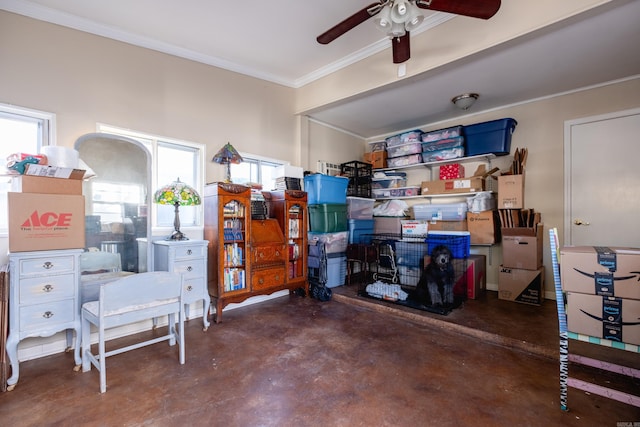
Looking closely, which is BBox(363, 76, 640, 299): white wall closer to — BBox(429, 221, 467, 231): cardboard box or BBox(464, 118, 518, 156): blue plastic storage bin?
BBox(464, 118, 518, 156): blue plastic storage bin

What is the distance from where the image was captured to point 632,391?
181 cm

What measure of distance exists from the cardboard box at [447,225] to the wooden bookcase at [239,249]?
7.55 ft

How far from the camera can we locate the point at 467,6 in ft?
5.93

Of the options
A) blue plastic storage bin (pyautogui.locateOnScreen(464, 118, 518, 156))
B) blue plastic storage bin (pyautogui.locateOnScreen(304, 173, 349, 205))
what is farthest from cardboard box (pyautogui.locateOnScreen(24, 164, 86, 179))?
blue plastic storage bin (pyautogui.locateOnScreen(464, 118, 518, 156))

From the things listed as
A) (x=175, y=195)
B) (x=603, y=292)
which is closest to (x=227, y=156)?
(x=175, y=195)

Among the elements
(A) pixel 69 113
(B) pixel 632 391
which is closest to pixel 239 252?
(A) pixel 69 113

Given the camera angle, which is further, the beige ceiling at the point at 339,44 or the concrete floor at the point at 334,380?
the beige ceiling at the point at 339,44

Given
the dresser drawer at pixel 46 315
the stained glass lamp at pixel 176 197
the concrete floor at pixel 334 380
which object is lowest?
the concrete floor at pixel 334 380

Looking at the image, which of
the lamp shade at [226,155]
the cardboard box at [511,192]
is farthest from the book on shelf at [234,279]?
the cardboard box at [511,192]

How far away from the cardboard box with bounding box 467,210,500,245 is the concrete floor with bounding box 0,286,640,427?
46.9 inches

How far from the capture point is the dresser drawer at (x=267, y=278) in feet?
10.7

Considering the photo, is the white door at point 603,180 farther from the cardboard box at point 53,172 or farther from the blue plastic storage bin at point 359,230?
the cardboard box at point 53,172

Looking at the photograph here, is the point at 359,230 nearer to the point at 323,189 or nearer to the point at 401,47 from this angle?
the point at 323,189

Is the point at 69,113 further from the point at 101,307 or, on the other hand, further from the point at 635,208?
the point at 635,208
